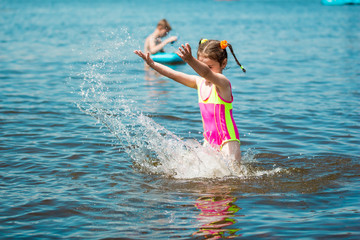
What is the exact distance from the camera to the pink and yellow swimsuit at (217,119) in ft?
17.8

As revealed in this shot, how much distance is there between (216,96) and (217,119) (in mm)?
268

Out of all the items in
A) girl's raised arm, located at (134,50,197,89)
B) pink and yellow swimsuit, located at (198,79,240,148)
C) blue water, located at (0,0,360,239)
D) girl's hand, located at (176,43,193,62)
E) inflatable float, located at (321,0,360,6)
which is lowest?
blue water, located at (0,0,360,239)

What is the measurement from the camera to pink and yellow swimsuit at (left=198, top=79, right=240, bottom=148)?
5.43 metres

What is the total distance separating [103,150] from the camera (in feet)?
24.5

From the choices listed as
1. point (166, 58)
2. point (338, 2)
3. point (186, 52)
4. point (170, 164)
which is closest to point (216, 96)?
point (186, 52)

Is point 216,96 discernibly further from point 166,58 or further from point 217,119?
point 166,58

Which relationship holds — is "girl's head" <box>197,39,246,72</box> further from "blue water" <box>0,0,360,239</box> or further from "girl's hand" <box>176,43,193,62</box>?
"blue water" <box>0,0,360,239</box>

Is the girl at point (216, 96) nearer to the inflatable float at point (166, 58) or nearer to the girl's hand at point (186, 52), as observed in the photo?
the girl's hand at point (186, 52)

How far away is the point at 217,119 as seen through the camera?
5488 mm

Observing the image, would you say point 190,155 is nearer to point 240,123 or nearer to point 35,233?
point 35,233

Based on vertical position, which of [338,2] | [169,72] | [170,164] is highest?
[338,2]

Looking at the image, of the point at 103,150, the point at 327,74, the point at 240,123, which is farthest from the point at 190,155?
the point at 327,74

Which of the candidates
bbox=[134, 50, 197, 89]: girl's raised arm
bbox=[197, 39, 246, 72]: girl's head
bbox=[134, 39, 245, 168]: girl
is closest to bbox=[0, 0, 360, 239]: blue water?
bbox=[134, 39, 245, 168]: girl

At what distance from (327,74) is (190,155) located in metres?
10.0
